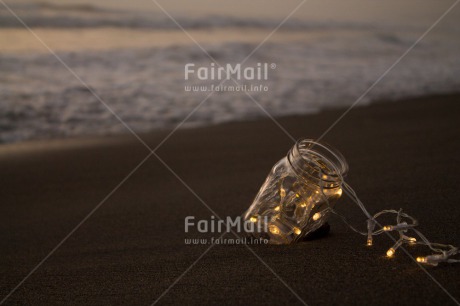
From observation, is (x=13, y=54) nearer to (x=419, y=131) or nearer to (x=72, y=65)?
(x=72, y=65)

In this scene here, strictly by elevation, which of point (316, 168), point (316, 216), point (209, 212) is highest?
point (316, 168)

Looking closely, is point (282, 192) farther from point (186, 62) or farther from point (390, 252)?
point (186, 62)

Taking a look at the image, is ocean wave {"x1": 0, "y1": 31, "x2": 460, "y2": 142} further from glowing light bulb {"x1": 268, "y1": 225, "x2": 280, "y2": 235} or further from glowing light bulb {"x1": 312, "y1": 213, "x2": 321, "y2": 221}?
glowing light bulb {"x1": 312, "y1": 213, "x2": 321, "y2": 221}

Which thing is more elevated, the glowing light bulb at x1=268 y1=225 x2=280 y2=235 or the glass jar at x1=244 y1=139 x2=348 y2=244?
the glass jar at x1=244 y1=139 x2=348 y2=244
